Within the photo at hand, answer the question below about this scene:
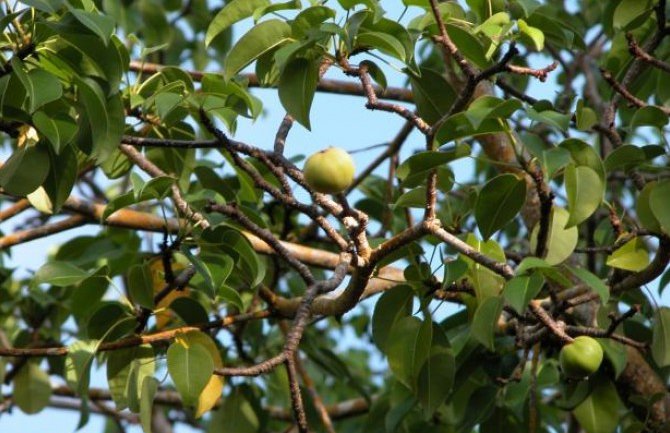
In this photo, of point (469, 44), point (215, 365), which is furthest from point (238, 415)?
point (469, 44)

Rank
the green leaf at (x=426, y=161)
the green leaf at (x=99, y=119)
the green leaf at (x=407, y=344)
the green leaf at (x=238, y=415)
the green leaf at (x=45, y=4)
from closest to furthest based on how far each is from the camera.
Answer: the green leaf at (x=45, y=4)
the green leaf at (x=426, y=161)
the green leaf at (x=99, y=119)
the green leaf at (x=407, y=344)
the green leaf at (x=238, y=415)

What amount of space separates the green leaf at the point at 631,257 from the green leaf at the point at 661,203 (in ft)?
0.33

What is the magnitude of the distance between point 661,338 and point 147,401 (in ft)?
2.96

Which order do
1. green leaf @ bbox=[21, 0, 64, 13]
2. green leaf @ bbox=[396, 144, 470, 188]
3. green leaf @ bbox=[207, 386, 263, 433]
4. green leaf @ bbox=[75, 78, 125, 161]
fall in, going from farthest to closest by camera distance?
green leaf @ bbox=[207, 386, 263, 433] < green leaf @ bbox=[75, 78, 125, 161] < green leaf @ bbox=[396, 144, 470, 188] < green leaf @ bbox=[21, 0, 64, 13]

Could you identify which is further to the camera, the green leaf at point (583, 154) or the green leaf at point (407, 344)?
the green leaf at point (407, 344)

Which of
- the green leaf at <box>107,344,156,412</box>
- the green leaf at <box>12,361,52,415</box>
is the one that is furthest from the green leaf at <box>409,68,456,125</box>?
the green leaf at <box>12,361,52,415</box>

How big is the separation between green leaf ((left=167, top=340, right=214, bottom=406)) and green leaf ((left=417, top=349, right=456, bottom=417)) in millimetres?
379

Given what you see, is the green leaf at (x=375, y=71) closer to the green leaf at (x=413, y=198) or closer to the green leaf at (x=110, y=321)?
the green leaf at (x=413, y=198)

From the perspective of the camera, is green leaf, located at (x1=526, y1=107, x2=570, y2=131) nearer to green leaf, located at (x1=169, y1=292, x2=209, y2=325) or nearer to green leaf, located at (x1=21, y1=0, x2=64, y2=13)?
green leaf, located at (x1=21, y1=0, x2=64, y2=13)

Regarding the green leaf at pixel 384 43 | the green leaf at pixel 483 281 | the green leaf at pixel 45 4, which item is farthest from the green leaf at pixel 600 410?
the green leaf at pixel 45 4

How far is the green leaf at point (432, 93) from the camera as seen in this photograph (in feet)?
6.46

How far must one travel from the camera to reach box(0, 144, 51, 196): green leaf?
1780 millimetres

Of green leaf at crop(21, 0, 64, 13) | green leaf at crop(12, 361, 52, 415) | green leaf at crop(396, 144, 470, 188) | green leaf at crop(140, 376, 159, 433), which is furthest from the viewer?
green leaf at crop(12, 361, 52, 415)

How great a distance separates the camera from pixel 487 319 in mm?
1822
